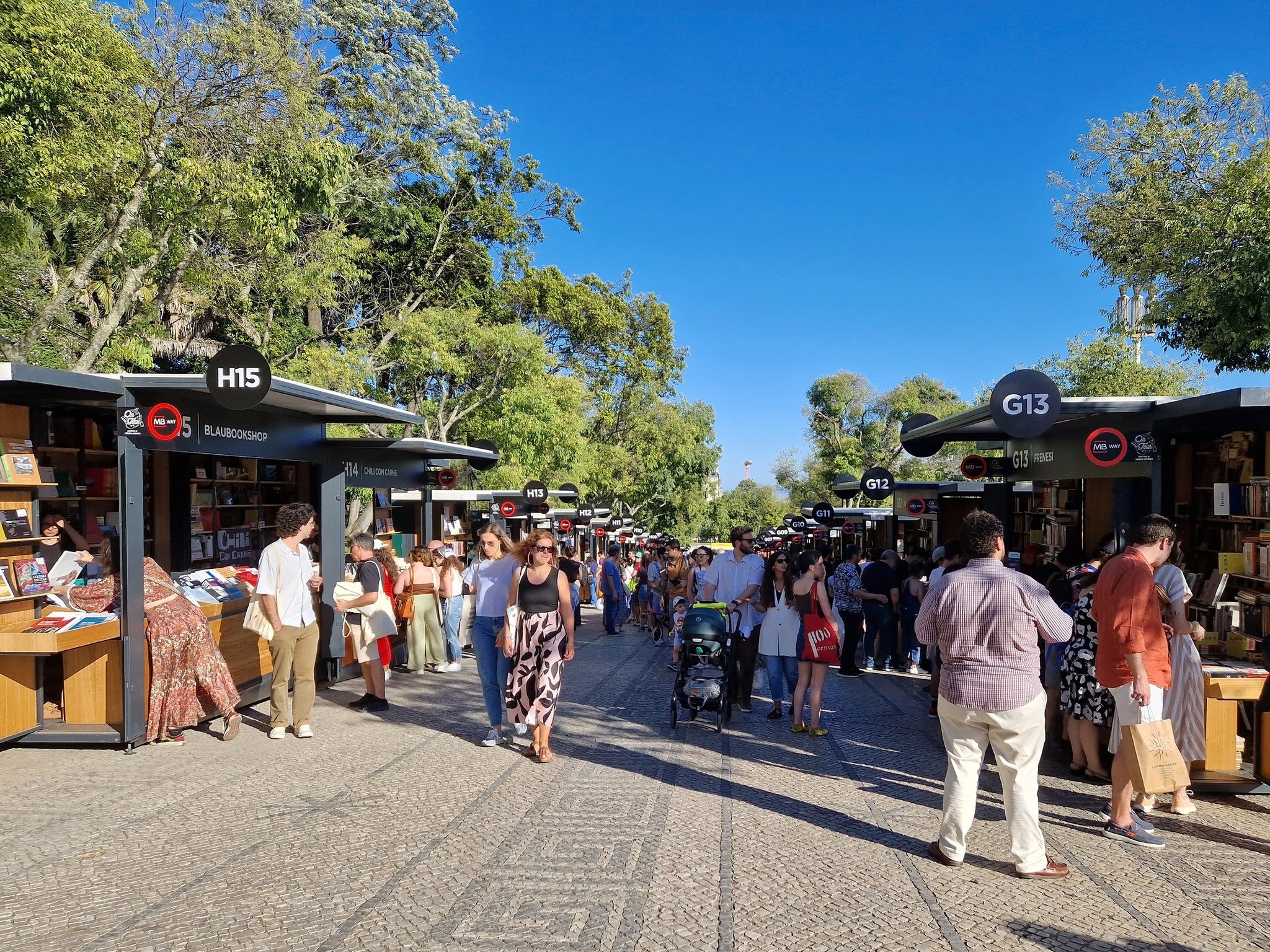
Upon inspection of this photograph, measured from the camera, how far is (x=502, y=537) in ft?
25.6

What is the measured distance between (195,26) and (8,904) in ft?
41.5

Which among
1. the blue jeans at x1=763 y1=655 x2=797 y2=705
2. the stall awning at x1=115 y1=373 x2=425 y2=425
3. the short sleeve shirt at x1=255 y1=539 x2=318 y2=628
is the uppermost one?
the stall awning at x1=115 y1=373 x2=425 y2=425

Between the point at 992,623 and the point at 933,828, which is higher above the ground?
the point at 992,623

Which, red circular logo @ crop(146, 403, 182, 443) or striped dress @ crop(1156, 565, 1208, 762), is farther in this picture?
red circular logo @ crop(146, 403, 182, 443)

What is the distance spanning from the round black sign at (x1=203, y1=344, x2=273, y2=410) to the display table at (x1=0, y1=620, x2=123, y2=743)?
1.99 meters

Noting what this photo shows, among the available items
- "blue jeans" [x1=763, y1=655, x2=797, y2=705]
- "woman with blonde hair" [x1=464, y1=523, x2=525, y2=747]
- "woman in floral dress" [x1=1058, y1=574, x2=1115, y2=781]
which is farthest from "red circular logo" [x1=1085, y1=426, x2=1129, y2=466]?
"woman with blonde hair" [x1=464, y1=523, x2=525, y2=747]

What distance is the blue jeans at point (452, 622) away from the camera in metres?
11.4

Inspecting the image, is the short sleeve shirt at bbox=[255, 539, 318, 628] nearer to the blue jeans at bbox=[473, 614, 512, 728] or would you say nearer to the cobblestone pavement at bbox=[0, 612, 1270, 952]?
the cobblestone pavement at bbox=[0, 612, 1270, 952]

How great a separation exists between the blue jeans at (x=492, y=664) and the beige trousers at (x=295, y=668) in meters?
1.31

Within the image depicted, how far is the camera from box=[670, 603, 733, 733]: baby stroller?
7777 mm

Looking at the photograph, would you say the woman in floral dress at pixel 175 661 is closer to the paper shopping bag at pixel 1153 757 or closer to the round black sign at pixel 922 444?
the paper shopping bag at pixel 1153 757

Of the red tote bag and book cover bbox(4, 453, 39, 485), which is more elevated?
book cover bbox(4, 453, 39, 485)

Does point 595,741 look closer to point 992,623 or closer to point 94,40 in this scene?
point 992,623

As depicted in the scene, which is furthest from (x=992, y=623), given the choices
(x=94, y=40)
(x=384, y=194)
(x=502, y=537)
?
(x=384, y=194)
